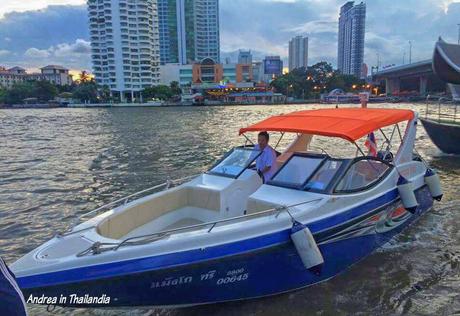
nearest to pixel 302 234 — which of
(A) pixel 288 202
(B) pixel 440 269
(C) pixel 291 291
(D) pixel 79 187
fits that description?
(A) pixel 288 202

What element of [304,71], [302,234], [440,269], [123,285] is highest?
[304,71]

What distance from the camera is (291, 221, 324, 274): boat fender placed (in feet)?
16.7

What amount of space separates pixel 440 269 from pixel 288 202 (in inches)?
138

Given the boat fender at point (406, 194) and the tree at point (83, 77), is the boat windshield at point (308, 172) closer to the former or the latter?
the boat fender at point (406, 194)

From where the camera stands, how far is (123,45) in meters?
159

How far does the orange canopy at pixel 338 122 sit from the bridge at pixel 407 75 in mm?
99746

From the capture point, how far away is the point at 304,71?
167 meters

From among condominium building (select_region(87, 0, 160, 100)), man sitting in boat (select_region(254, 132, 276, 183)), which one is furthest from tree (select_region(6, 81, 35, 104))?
man sitting in boat (select_region(254, 132, 276, 183))

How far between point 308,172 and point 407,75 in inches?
5570

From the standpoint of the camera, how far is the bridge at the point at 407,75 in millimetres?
112938

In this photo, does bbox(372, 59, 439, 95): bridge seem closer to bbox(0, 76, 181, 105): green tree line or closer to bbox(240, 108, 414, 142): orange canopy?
bbox(0, 76, 181, 105): green tree line

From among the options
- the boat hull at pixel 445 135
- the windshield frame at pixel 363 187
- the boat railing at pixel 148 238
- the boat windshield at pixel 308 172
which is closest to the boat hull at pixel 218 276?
the boat railing at pixel 148 238

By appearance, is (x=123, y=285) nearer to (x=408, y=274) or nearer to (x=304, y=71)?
(x=408, y=274)

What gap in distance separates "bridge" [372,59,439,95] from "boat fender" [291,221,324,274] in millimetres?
103563
